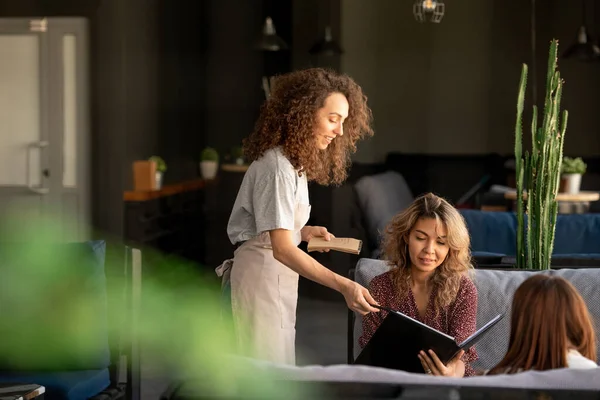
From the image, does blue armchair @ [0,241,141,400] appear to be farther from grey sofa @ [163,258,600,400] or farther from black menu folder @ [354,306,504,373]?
grey sofa @ [163,258,600,400]

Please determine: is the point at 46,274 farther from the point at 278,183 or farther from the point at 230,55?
the point at 230,55

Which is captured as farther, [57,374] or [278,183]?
[57,374]

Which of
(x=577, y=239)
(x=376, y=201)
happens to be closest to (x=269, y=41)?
(x=376, y=201)

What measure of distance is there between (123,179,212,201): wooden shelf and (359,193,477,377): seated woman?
18.0 ft

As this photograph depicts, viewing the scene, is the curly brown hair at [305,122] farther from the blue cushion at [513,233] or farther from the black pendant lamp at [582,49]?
the black pendant lamp at [582,49]

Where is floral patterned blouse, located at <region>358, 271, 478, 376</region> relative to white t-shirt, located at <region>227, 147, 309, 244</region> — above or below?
below

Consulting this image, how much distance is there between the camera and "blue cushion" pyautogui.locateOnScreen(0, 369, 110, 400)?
10.8ft

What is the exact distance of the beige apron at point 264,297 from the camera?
3072 mm

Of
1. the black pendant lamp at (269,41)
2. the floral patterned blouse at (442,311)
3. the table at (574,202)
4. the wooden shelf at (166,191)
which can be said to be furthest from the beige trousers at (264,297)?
the black pendant lamp at (269,41)

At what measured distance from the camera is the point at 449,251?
112 inches

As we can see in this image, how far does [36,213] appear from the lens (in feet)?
28.1

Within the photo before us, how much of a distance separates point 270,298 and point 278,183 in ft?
1.22

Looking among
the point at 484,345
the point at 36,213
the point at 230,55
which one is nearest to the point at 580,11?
the point at 230,55

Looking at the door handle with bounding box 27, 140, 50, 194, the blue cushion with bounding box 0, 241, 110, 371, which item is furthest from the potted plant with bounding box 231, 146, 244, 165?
the blue cushion with bounding box 0, 241, 110, 371
